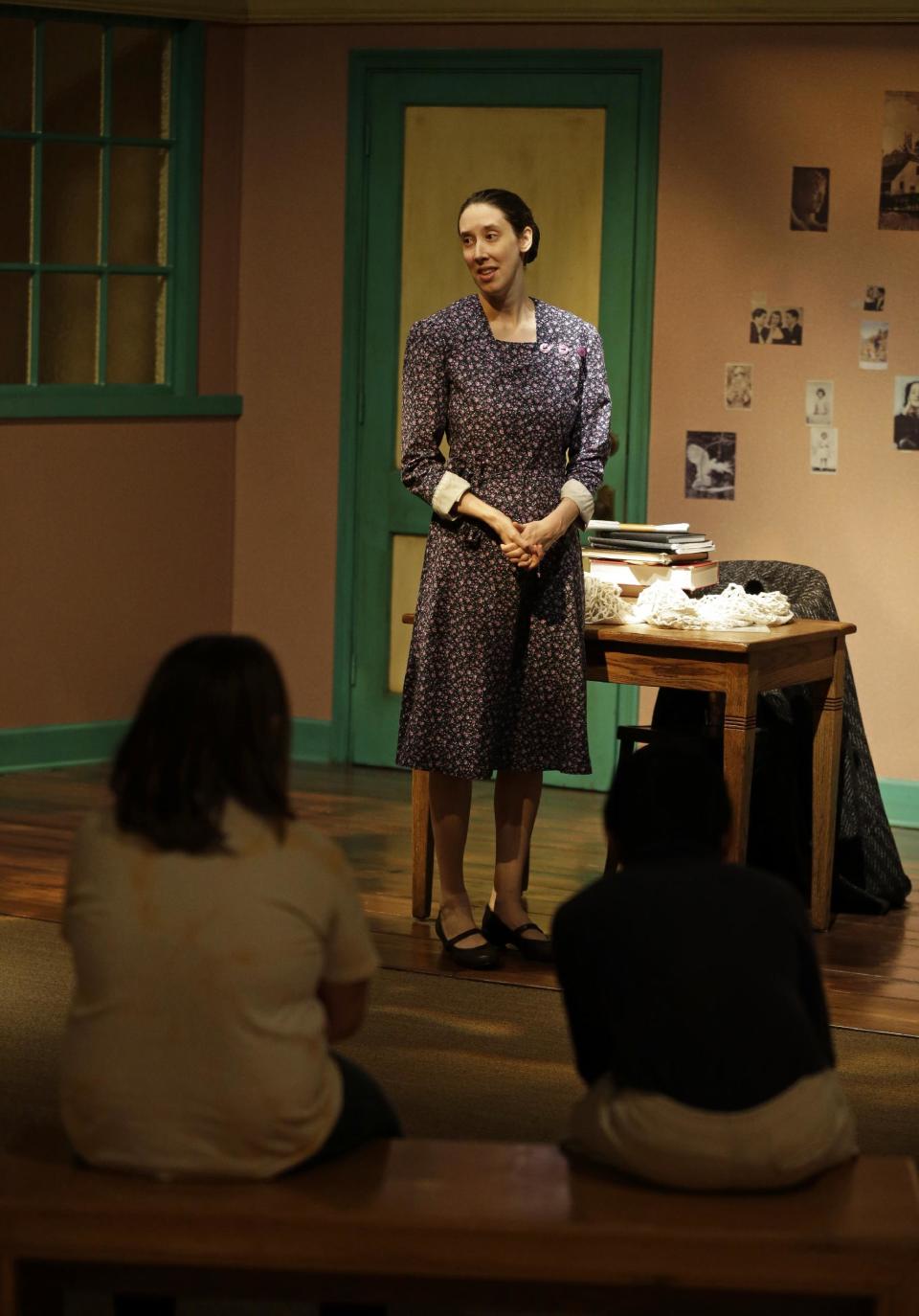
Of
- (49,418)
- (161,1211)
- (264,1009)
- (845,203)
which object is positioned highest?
(845,203)

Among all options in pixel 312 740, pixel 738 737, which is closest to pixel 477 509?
pixel 738 737

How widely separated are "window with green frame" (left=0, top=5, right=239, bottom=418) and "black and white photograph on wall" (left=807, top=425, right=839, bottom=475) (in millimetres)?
2067

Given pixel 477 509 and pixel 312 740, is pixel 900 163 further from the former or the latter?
pixel 312 740

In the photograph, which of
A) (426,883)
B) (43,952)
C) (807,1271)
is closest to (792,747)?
(426,883)

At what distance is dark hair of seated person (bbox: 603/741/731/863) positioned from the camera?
2314 mm

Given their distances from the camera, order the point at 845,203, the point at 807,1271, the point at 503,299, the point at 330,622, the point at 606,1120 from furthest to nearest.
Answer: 1. the point at 330,622
2. the point at 845,203
3. the point at 503,299
4. the point at 606,1120
5. the point at 807,1271

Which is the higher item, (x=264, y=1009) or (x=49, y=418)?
(x=49, y=418)

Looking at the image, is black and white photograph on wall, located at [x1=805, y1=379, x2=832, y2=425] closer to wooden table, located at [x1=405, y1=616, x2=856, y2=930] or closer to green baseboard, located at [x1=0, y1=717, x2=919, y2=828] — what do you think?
green baseboard, located at [x1=0, y1=717, x2=919, y2=828]

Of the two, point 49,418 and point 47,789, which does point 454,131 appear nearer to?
point 49,418

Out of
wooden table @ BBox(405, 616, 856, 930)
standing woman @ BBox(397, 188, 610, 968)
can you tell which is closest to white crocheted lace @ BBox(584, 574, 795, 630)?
wooden table @ BBox(405, 616, 856, 930)

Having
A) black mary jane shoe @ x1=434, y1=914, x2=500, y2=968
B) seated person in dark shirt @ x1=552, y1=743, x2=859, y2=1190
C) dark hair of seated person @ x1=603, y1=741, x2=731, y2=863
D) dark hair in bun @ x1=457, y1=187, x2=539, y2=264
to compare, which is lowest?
black mary jane shoe @ x1=434, y1=914, x2=500, y2=968

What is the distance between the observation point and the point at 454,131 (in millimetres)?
6398

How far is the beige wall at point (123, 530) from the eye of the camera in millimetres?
6434

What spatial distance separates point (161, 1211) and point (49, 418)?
15.1ft
